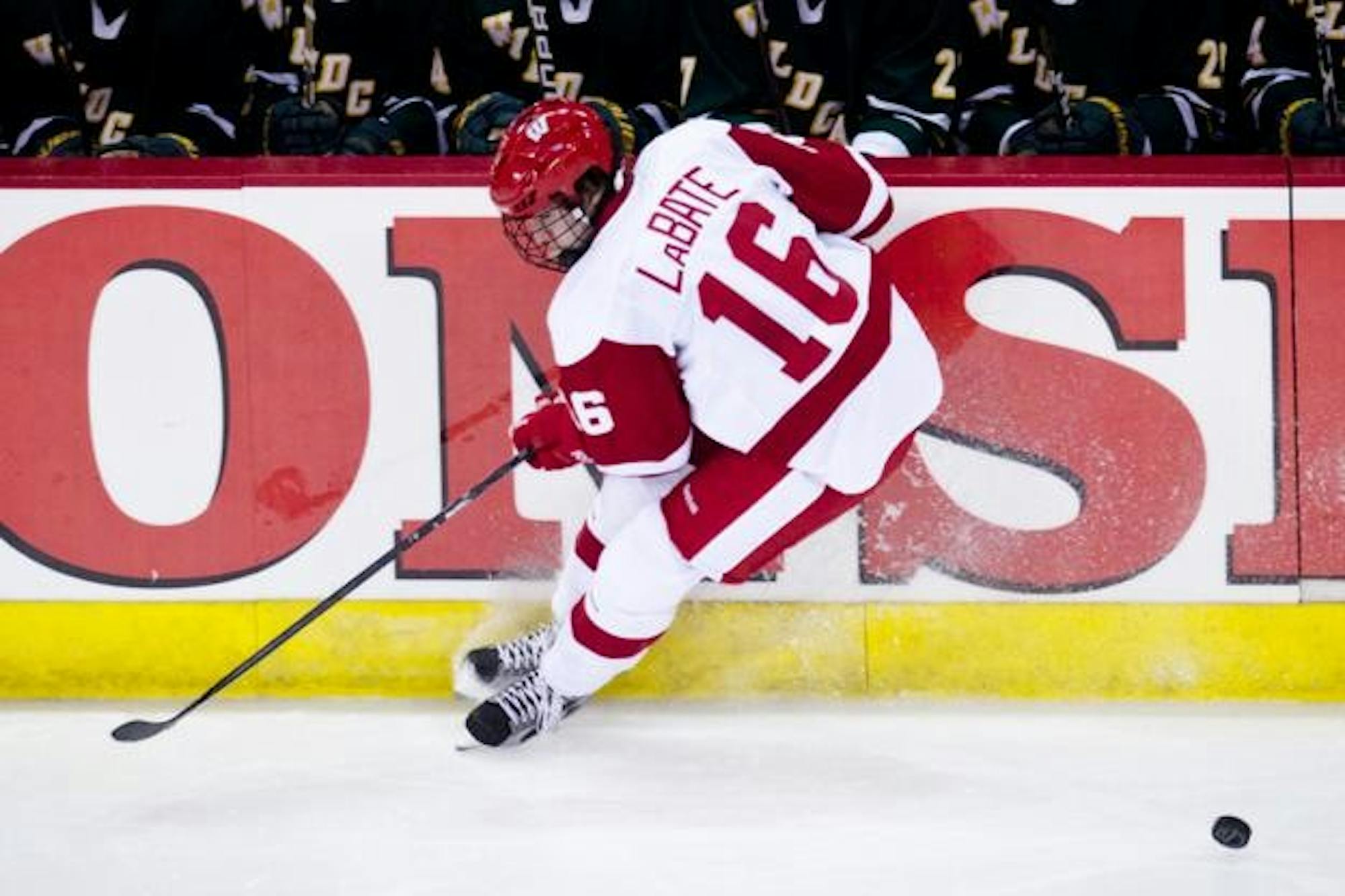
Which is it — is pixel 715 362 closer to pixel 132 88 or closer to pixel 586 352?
pixel 586 352

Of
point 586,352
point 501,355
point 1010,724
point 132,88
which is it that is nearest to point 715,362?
point 586,352

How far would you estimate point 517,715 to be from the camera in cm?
315

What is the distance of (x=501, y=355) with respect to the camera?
3379 mm

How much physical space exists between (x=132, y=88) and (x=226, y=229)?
36.5 inches

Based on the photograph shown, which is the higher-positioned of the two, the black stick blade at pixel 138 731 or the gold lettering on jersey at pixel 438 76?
the gold lettering on jersey at pixel 438 76

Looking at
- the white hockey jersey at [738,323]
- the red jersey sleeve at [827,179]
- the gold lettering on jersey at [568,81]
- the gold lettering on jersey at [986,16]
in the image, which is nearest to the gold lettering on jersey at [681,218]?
the white hockey jersey at [738,323]

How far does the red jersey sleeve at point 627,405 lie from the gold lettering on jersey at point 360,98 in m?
1.45

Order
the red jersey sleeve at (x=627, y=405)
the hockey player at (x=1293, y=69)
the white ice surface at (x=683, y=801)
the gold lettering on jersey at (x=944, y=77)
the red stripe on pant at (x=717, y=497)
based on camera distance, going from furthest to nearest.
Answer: the gold lettering on jersey at (x=944, y=77), the hockey player at (x=1293, y=69), the red stripe on pant at (x=717, y=497), the red jersey sleeve at (x=627, y=405), the white ice surface at (x=683, y=801)

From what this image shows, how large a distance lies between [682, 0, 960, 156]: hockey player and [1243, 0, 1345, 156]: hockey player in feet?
1.92

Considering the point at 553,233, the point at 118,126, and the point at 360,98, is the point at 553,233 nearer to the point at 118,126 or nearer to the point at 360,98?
the point at 360,98

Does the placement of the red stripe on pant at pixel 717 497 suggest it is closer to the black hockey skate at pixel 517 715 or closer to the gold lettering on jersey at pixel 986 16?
the black hockey skate at pixel 517 715

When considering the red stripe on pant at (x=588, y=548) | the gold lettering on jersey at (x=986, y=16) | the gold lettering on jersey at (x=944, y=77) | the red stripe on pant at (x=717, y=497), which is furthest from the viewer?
the gold lettering on jersey at (x=986, y=16)

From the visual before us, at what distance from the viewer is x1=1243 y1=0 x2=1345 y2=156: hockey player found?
12.5 ft

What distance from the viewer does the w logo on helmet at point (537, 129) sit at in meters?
2.88
